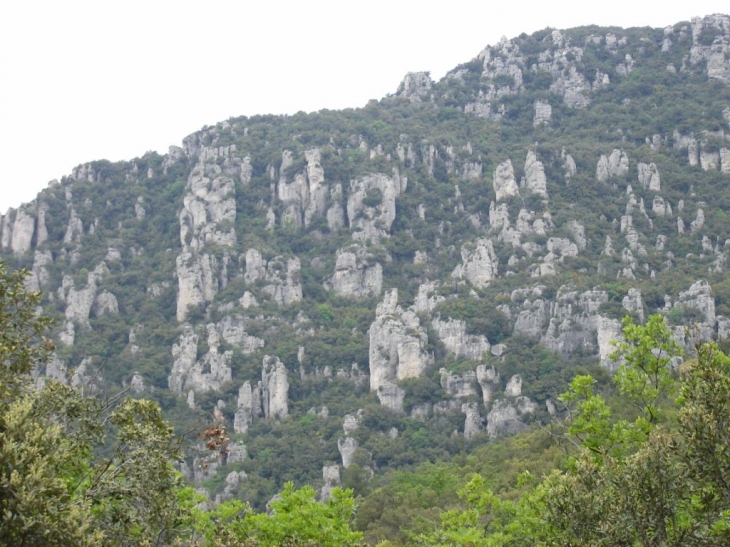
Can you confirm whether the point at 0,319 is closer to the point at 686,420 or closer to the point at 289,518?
the point at 289,518

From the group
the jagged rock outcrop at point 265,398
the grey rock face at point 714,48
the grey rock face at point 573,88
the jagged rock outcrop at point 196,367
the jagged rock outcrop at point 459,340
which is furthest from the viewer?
the grey rock face at point 573,88

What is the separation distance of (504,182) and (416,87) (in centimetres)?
5115

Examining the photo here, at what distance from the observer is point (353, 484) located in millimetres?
64188

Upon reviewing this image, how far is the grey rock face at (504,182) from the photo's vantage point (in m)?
109

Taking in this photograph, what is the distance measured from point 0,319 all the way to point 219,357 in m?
77.5

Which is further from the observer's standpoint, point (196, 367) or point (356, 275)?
point (356, 275)

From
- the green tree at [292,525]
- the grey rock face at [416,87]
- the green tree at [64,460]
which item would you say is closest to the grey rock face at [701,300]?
the green tree at [292,525]

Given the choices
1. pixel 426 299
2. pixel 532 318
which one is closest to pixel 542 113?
pixel 426 299

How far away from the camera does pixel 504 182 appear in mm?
110312

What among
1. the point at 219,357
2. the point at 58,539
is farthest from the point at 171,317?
the point at 58,539

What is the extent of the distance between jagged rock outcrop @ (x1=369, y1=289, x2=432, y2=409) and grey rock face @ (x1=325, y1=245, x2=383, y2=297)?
15.6 metres

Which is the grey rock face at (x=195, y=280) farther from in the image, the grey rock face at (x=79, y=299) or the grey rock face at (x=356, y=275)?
the grey rock face at (x=356, y=275)

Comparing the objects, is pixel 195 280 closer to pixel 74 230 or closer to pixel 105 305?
pixel 105 305

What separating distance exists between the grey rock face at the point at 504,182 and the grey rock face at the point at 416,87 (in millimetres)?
42436
